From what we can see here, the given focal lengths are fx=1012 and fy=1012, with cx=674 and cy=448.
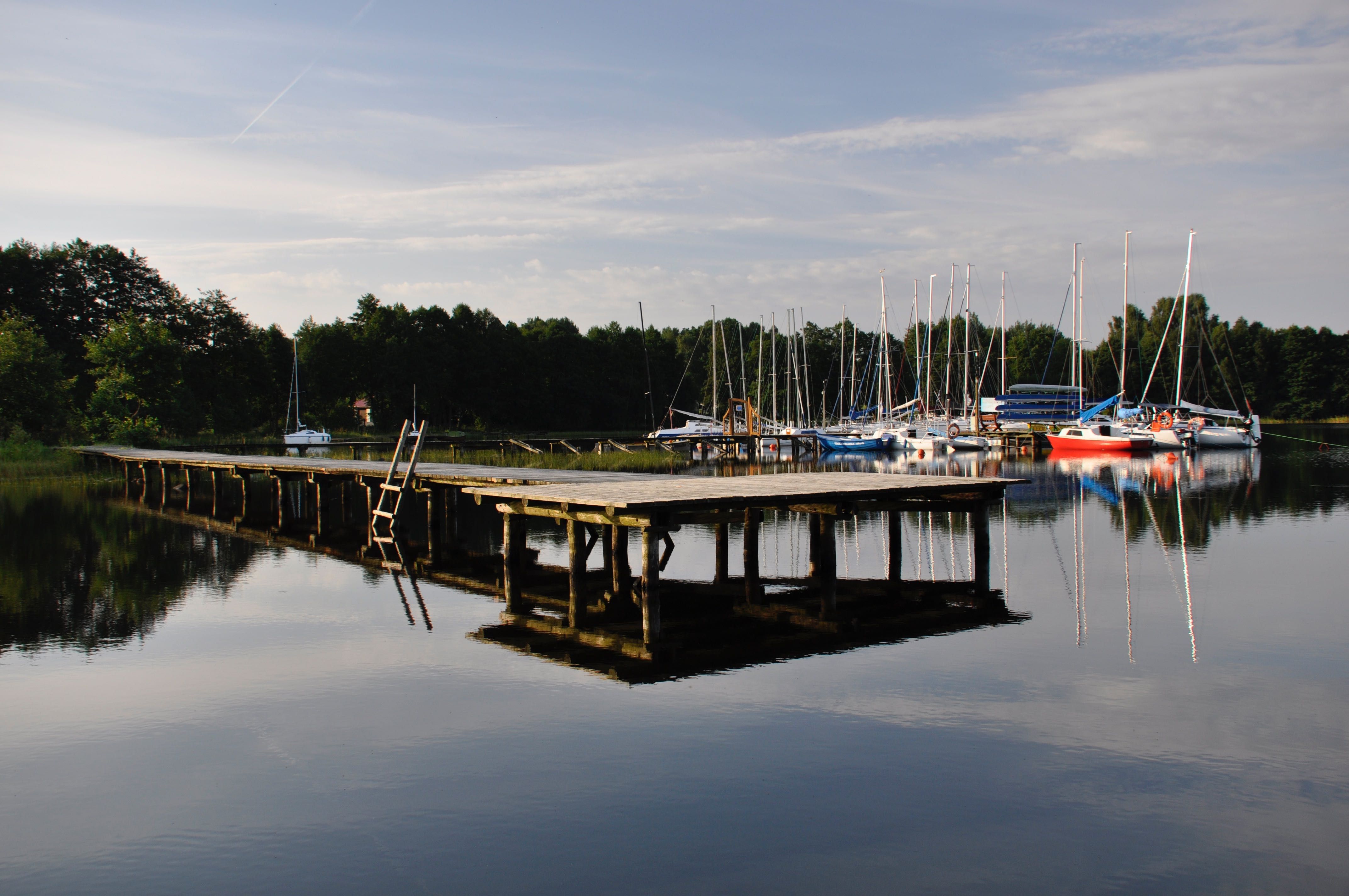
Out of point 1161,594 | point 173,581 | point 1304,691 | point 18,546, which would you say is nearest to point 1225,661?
point 1304,691

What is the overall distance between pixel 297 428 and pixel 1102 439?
62.4 metres

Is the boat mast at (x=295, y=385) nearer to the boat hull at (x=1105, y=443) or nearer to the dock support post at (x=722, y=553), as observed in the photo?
the boat hull at (x=1105, y=443)

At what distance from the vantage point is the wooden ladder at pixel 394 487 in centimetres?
2547

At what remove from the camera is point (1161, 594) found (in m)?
18.2

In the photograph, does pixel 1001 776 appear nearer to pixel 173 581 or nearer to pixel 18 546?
pixel 173 581

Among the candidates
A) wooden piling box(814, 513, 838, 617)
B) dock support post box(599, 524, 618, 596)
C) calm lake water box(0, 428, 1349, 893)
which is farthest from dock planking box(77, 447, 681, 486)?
wooden piling box(814, 513, 838, 617)

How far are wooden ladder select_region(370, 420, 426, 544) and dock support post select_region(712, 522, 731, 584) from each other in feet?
27.3

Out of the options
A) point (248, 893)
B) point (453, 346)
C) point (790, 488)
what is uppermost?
point (453, 346)

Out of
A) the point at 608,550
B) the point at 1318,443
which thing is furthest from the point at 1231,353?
the point at 608,550

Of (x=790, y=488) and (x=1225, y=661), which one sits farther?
(x=790, y=488)

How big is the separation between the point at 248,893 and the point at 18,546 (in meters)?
22.5

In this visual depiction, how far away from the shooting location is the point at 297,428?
279ft

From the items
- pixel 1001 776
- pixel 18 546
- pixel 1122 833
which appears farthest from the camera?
pixel 18 546

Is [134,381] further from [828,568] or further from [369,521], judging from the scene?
[828,568]
